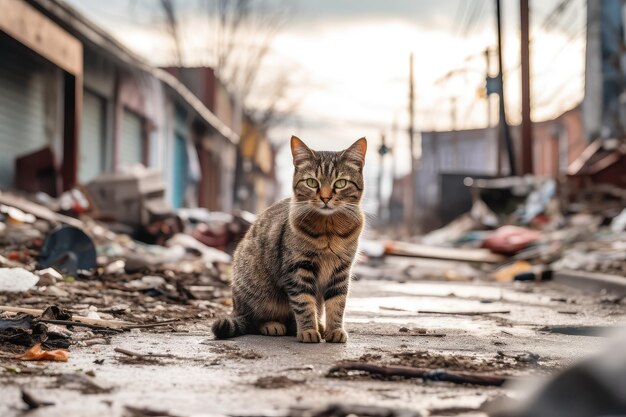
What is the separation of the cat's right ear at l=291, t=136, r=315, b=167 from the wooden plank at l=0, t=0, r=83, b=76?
23.4ft

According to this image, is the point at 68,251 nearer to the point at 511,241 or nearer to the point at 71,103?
the point at 71,103

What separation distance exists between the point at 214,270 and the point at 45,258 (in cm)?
257

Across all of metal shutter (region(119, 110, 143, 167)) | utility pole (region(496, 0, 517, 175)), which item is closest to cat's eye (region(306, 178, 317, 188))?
metal shutter (region(119, 110, 143, 167))

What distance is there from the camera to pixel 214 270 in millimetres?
10609

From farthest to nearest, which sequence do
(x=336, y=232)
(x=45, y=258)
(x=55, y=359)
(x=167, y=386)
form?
1. (x=45, y=258)
2. (x=336, y=232)
3. (x=55, y=359)
4. (x=167, y=386)

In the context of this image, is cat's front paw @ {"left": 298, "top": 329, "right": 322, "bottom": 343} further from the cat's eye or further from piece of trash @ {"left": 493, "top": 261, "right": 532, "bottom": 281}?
piece of trash @ {"left": 493, "top": 261, "right": 532, "bottom": 281}

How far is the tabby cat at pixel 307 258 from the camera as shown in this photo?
503cm

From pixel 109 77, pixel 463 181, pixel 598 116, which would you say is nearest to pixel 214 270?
pixel 109 77

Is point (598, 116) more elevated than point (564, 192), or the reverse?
point (598, 116)

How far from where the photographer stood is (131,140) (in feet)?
71.4

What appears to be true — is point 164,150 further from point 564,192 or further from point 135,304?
point 135,304

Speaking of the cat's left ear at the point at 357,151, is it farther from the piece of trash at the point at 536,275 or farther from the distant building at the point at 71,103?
the distant building at the point at 71,103

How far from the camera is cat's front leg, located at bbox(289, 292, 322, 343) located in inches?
196

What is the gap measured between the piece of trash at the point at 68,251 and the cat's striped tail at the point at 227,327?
3608 millimetres
